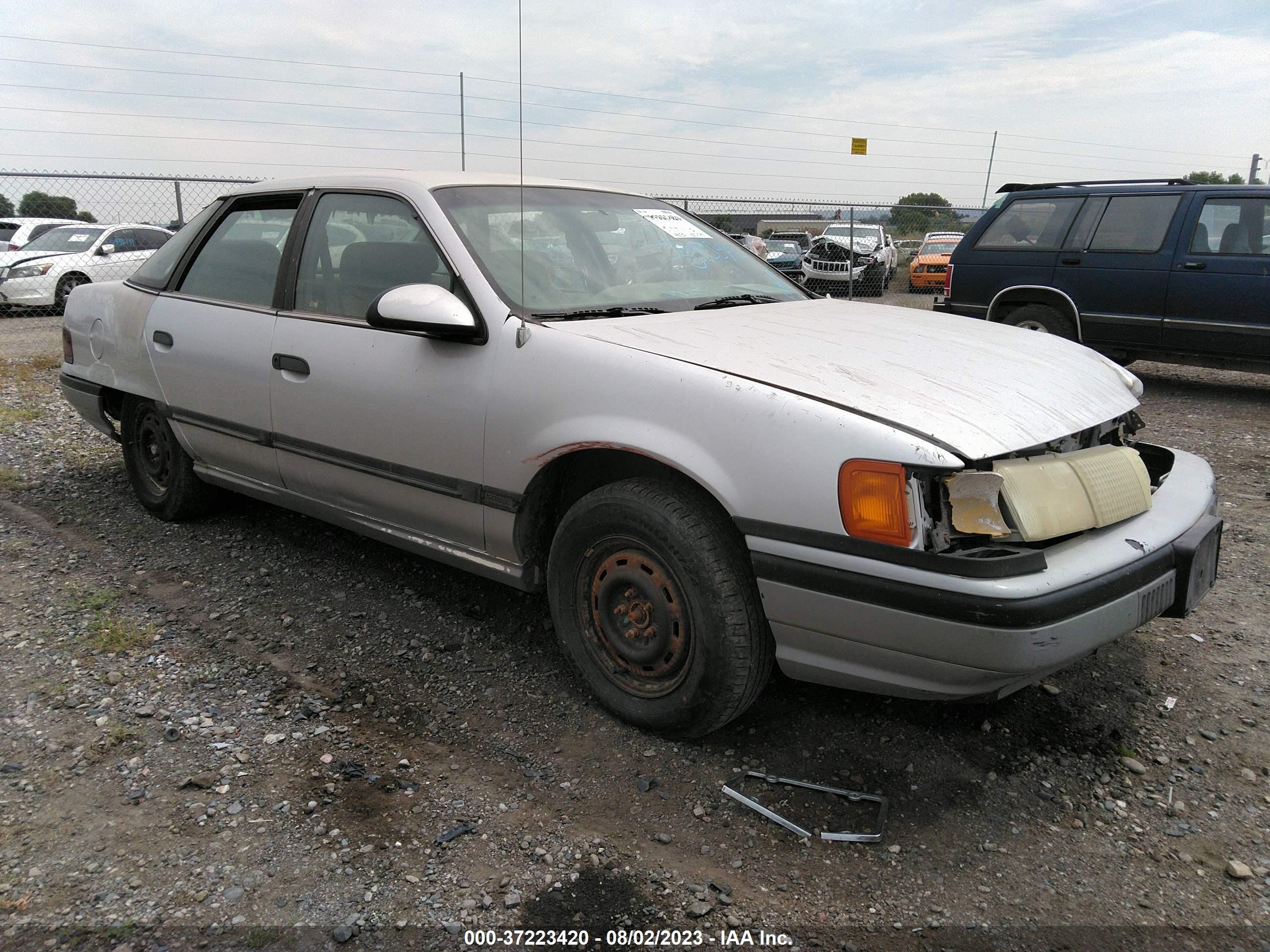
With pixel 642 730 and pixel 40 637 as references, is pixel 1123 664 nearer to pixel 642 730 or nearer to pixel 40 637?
pixel 642 730

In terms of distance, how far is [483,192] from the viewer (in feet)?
10.5

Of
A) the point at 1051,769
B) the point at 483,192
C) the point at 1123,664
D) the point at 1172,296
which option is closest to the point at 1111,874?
the point at 1051,769

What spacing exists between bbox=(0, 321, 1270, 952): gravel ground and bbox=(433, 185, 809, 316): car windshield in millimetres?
1241

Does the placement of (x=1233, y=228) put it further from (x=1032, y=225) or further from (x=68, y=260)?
(x=68, y=260)

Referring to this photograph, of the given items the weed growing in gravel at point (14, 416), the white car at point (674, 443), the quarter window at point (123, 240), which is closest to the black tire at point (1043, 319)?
the white car at point (674, 443)

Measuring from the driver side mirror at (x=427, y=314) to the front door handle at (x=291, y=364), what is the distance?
621 millimetres

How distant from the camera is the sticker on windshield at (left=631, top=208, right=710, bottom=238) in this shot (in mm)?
3553

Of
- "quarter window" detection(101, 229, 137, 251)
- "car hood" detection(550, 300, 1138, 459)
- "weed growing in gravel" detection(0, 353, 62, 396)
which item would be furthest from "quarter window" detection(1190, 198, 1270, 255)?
"quarter window" detection(101, 229, 137, 251)

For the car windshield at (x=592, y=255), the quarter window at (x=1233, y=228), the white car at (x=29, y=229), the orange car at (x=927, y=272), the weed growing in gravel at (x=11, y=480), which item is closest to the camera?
the car windshield at (x=592, y=255)

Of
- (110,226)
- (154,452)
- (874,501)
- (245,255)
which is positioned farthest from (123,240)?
(874,501)

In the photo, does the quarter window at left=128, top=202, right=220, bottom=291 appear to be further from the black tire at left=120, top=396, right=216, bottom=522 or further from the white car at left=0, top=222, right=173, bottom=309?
the white car at left=0, top=222, right=173, bottom=309

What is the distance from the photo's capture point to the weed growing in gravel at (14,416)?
6.26 m

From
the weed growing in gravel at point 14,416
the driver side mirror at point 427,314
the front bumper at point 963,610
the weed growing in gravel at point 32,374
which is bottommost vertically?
the weed growing in gravel at point 14,416

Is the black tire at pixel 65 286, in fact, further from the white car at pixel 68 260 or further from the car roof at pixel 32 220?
the car roof at pixel 32 220
